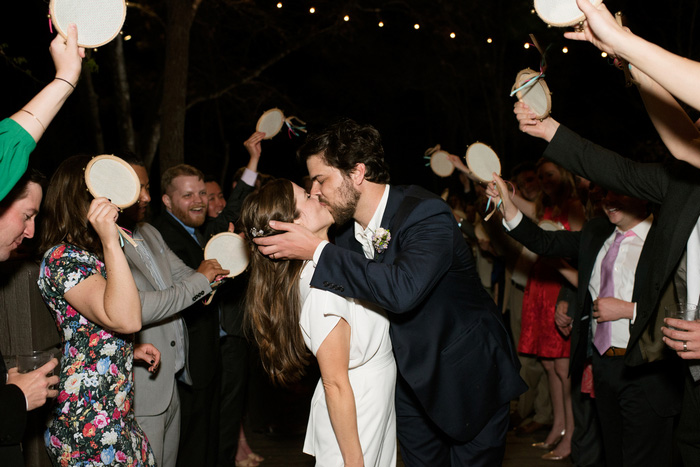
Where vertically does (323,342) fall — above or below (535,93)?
below

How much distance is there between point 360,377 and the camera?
8.79 ft

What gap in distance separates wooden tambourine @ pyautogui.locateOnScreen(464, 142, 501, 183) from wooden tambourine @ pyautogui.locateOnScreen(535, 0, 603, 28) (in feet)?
6.62

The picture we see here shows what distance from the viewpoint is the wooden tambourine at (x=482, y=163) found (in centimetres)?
422

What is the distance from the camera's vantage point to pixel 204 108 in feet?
72.2

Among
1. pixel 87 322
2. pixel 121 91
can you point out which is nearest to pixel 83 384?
pixel 87 322

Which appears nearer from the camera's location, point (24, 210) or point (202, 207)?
point (24, 210)

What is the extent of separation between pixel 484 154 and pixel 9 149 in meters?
3.08

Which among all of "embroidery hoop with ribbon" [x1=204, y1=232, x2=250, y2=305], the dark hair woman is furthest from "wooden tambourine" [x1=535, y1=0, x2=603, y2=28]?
"embroidery hoop with ribbon" [x1=204, y1=232, x2=250, y2=305]

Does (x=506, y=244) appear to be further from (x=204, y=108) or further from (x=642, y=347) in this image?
(x=204, y=108)

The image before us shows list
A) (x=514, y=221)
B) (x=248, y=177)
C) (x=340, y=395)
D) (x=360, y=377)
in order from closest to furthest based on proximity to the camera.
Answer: (x=340, y=395) → (x=360, y=377) → (x=514, y=221) → (x=248, y=177)

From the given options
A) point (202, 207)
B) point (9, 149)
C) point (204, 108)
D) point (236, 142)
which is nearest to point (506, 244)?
point (202, 207)

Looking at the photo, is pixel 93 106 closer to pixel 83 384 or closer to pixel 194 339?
pixel 194 339

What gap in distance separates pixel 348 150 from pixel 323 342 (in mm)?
1048

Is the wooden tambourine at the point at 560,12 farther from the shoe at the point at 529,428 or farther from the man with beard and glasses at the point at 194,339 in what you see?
the shoe at the point at 529,428
